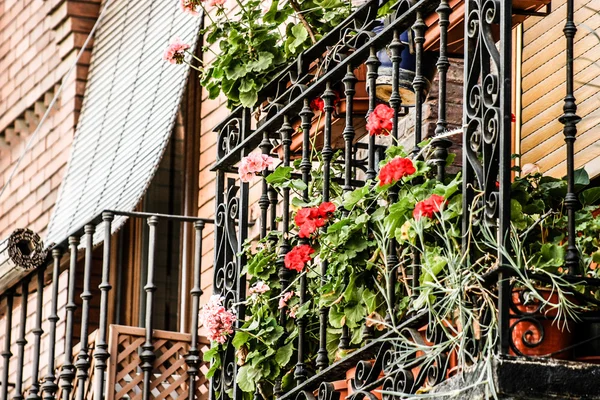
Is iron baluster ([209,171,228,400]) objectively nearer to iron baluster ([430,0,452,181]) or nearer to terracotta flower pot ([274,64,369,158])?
terracotta flower pot ([274,64,369,158])

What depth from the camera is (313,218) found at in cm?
591

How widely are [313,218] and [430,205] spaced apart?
36.9 inches

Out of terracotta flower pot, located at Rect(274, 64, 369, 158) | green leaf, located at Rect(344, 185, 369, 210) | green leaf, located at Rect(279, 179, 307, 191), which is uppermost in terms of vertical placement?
terracotta flower pot, located at Rect(274, 64, 369, 158)

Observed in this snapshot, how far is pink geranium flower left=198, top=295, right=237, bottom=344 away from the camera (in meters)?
6.52

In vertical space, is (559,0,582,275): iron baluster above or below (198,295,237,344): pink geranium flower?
above

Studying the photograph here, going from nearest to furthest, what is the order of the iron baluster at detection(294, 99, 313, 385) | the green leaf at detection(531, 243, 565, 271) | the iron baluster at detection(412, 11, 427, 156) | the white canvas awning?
the green leaf at detection(531, 243, 565, 271)
the iron baluster at detection(412, 11, 427, 156)
the iron baluster at detection(294, 99, 313, 385)
the white canvas awning

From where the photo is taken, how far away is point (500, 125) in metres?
4.82

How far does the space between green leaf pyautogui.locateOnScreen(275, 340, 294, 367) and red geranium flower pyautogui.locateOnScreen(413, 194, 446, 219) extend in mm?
1360

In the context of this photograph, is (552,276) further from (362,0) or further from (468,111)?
(362,0)

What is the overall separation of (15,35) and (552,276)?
8.46 meters

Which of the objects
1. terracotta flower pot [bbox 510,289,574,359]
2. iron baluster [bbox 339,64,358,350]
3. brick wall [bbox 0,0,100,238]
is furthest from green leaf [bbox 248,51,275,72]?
brick wall [bbox 0,0,100,238]

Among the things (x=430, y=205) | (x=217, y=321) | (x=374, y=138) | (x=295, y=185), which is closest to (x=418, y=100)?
(x=374, y=138)

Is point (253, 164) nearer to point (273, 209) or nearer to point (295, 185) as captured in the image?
point (273, 209)

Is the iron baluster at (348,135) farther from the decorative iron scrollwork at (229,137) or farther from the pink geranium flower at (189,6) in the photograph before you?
the pink geranium flower at (189,6)
